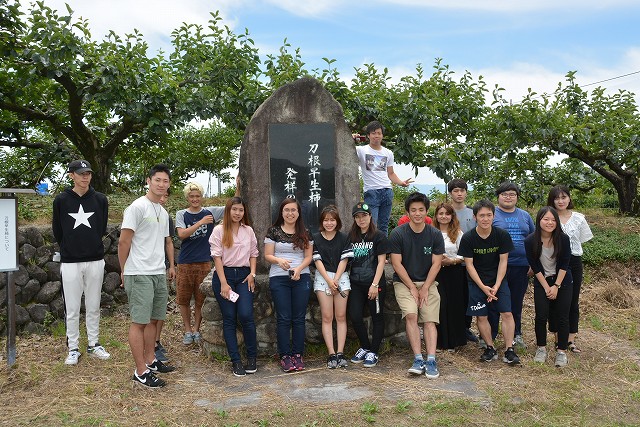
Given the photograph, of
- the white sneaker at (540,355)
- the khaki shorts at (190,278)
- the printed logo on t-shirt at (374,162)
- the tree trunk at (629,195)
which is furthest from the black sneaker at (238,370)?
the tree trunk at (629,195)

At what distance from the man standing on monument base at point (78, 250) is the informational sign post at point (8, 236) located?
34 centimetres

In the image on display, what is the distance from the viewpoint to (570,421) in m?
3.52

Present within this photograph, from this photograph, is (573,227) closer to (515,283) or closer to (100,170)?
(515,283)

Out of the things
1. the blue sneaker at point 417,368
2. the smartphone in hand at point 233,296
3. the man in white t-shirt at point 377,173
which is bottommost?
the blue sneaker at point 417,368

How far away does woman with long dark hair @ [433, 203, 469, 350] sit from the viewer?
4984mm

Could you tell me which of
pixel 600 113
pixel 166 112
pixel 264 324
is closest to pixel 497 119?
pixel 600 113

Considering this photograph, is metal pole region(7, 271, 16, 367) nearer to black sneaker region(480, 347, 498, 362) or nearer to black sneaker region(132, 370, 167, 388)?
black sneaker region(132, 370, 167, 388)

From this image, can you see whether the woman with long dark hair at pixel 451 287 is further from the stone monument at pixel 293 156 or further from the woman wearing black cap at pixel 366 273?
the woman wearing black cap at pixel 366 273

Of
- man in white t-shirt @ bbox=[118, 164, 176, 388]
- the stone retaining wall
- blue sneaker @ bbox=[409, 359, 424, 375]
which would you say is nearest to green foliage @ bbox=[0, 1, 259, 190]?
the stone retaining wall

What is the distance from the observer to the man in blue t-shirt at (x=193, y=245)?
5.11 m

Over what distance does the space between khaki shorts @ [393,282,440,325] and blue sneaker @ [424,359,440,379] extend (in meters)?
0.36

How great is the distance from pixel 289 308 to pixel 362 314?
663 millimetres

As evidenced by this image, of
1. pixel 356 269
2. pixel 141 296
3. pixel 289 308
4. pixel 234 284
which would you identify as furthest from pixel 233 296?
pixel 356 269

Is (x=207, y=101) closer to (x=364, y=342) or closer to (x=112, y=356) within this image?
(x=112, y=356)
